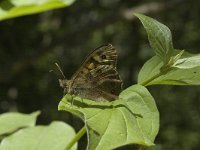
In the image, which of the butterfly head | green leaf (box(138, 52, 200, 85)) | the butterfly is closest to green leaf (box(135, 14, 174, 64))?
green leaf (box(138, 52, 200, 85))

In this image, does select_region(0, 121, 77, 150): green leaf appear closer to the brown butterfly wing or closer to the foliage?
the foliage

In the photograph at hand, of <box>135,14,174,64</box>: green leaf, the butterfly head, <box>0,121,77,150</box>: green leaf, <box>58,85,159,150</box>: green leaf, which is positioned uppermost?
<box>135,14,174,64</box>: green leaf

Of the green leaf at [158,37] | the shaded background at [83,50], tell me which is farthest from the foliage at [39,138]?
the shaded background at [83,50]

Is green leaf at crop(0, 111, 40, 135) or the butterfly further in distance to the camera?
green leaf at crop(0, 111, 40, 135)

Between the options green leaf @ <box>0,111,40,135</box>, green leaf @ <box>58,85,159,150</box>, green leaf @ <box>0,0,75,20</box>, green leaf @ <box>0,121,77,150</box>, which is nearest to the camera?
green leaf @ <box>58,85,159,150</box>

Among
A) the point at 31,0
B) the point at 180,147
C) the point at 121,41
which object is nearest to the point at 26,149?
the point at 31,0

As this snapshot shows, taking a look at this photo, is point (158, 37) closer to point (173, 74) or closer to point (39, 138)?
point (173, 74)
